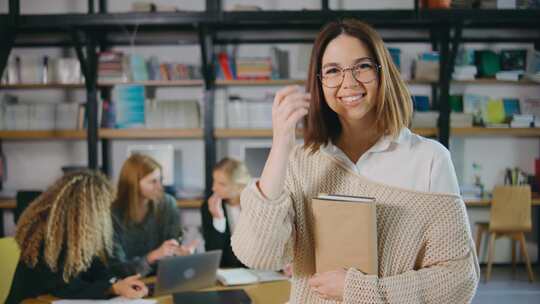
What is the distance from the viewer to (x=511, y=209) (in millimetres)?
4520

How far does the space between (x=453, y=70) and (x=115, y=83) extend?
9.97 ft

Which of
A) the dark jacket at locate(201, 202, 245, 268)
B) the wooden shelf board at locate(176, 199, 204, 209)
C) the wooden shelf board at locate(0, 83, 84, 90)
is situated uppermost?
the wooden shelf board at locate(0, 83, 84, 90)

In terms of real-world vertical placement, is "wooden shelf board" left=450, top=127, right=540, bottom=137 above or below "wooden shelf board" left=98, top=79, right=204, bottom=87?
below

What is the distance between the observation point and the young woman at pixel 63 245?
211cm

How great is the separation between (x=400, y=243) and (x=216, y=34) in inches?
168

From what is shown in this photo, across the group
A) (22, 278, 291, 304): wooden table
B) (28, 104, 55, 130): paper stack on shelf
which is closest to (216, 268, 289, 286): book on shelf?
(22, 278, 291, 304): wooden table

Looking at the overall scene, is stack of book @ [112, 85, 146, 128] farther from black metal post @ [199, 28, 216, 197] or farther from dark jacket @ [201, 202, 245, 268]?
dark jacket @ [201, 202, 245, 268]

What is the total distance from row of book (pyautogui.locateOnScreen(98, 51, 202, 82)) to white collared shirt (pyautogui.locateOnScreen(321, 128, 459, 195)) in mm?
3885

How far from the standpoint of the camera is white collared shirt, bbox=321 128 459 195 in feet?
3.25

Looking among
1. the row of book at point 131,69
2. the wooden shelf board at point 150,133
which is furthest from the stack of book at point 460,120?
the row of book at point 131,69

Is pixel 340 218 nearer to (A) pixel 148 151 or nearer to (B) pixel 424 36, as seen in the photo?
(A) pixel 148 151

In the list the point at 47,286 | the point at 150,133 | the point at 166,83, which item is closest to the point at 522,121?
the point at 166,83

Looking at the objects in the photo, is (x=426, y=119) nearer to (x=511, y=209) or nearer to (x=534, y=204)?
(x=511, y=209)

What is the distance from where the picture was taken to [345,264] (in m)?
0.96
